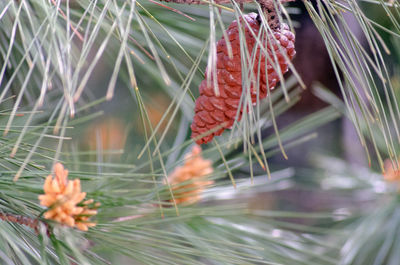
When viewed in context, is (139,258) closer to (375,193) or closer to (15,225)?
(15,225)

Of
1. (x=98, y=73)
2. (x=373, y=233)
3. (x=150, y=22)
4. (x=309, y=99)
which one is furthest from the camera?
(x=309, y=99)

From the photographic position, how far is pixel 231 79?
1.21 ft

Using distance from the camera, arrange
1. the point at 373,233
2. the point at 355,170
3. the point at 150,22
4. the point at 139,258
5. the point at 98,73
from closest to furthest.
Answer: the point at 139,258 < the point at 150,22 < the point at 373,233 < the point at 355,170 < the point at 98,73

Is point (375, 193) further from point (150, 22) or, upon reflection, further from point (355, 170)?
point (150, 22)

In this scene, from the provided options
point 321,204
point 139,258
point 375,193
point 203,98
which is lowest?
point 321,204

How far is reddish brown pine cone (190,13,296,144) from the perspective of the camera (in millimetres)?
361

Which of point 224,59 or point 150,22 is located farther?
point 150,22

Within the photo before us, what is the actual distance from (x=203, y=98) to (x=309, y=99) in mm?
851

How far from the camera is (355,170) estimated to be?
89cm

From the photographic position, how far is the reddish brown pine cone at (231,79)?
0.36 meters

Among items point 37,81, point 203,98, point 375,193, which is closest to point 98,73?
point 37,81

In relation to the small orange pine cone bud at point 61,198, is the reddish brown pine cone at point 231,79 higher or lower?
higher

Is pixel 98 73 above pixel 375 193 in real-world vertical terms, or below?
above

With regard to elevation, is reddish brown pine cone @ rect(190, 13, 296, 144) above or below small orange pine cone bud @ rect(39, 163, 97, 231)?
above
